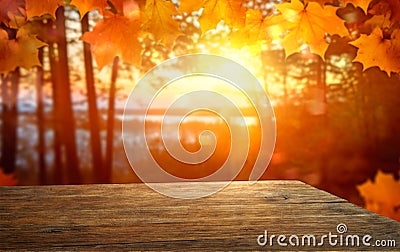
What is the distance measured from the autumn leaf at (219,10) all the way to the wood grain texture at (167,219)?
0.47 m

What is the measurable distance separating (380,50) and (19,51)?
1.14 metres

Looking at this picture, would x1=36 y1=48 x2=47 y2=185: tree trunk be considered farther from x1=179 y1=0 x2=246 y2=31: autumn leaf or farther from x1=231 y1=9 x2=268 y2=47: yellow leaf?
x1=179 y1=0 x2=246 y2=31: autumn leaf

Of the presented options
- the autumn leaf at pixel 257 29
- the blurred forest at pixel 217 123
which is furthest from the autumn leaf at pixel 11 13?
the blurred forest at pixel 217 123

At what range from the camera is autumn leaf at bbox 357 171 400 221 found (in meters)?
3.60

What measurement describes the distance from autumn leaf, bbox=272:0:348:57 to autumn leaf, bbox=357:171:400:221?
8.56ft

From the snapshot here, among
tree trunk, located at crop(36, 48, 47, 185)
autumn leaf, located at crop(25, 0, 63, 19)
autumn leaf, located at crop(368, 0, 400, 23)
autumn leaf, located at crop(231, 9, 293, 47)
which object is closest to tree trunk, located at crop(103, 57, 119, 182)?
tree trunk, located at crop(36, 48, 47, 185)

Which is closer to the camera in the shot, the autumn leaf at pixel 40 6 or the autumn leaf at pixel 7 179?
the autumn leaf at pixel 40 6

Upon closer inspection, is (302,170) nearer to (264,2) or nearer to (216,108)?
(216,108)

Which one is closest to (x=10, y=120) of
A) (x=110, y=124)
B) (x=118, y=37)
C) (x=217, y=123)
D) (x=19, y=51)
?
(x=110, y=124)

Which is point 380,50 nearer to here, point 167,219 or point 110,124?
point 167,219

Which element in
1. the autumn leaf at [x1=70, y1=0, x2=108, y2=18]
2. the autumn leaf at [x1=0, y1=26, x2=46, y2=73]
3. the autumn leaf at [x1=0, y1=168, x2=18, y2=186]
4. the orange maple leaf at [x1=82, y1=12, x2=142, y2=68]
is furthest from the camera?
the autumn leaf at [x1=0, y1=168, x2=18, y2=186]

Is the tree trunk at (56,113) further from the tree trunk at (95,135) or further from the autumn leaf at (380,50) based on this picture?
the autumn leaf at (380,50)

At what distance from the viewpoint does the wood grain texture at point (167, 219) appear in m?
0.68

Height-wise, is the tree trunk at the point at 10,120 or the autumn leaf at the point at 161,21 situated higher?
the tree trunk at the point at 10,120
